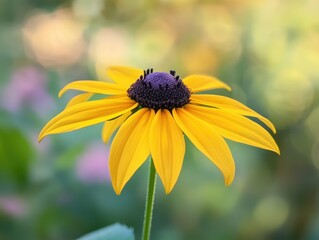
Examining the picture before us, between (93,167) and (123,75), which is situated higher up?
(123,75)

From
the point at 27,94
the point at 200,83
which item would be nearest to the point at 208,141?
the point at 200,83

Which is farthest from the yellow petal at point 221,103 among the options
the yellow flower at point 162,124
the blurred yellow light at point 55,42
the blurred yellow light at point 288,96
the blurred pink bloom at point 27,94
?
the blurred yellow light at point 55,42

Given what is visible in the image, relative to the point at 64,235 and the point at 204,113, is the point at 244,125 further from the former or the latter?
the point at 64,235

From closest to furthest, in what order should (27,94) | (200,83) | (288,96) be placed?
(200,83), (27,94), (288,96)

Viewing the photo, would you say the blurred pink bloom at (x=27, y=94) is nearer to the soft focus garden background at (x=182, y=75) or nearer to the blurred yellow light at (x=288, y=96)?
the soft focus garden background at (x=182, y=75)

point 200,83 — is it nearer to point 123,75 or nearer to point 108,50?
point 123,75

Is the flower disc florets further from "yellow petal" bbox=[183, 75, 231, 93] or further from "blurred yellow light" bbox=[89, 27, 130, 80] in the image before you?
"blurred yellow light" bbox=[89, 27, 130, 80]

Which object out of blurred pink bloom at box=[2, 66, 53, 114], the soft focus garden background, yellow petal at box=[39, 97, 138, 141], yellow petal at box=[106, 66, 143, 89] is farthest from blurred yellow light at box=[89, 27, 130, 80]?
yellow petal at box=[39, 97, 138, 141]
